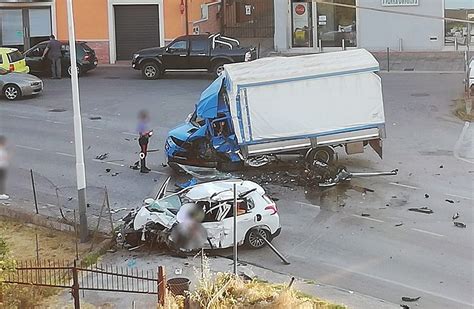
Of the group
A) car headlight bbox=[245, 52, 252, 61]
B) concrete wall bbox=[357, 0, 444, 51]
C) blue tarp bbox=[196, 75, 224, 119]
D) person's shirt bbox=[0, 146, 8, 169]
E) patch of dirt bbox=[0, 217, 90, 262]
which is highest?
concrete wall bbox=[357, 0, 444, 51]

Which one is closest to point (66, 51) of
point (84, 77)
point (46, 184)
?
point (84, 77)

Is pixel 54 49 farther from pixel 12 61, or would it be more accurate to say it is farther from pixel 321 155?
pixel 321 155

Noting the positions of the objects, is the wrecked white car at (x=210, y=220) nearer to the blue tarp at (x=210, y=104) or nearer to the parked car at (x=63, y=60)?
the blue tarp at (x=210, y=104)

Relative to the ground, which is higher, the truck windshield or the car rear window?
the car rear window

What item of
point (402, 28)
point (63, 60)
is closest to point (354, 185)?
point (63, 60)

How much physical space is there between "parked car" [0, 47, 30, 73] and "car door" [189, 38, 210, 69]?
6.47 m

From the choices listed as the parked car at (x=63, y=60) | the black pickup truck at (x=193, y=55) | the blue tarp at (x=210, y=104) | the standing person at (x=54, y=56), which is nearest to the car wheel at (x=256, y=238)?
the blue tarp at (x=210, y=104)

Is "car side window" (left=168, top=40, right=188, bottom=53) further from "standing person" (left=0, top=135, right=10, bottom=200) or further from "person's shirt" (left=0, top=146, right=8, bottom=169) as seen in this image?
"person's shirt" (left=0, top=146, right=8, bottom=169)

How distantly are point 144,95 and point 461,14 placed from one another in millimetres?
14680

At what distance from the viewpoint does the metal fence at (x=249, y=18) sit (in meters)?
41.5

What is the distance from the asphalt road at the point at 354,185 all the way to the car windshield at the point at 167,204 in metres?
1.34

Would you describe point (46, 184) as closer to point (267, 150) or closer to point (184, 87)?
point (267, 150)

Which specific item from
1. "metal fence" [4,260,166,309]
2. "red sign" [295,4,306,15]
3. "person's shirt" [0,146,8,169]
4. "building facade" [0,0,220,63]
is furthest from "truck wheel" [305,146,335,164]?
"red sign" [295,4,306,15]

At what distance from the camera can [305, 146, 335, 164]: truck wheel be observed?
20891mm
